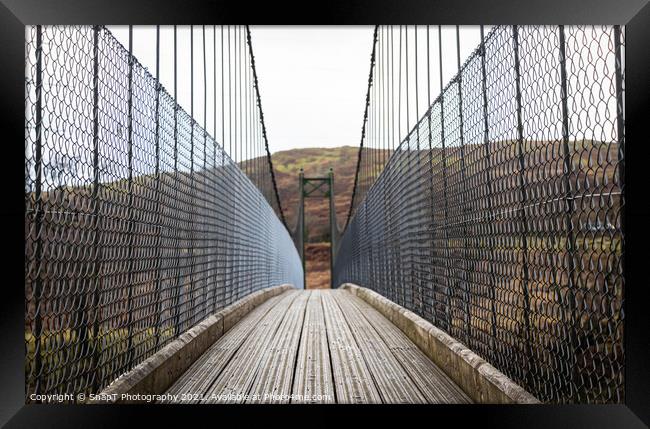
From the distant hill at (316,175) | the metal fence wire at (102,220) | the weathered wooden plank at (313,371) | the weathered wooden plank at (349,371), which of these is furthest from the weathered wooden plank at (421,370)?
the distant hill at (316,175)

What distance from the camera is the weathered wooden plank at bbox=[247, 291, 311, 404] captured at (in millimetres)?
1886

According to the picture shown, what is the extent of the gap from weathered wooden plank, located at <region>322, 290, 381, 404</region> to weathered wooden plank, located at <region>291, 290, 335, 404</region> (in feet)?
0.09

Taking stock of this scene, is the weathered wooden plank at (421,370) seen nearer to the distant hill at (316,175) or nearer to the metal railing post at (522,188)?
the metal railing post at (522,188)

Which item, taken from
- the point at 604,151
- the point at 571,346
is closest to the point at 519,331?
the point at 571,346

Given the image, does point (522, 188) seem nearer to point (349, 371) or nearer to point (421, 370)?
point (421, 370)

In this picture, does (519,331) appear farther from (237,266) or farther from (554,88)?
(237,266)

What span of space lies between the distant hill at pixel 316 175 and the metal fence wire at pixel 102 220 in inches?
1334

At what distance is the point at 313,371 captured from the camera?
2221 mm

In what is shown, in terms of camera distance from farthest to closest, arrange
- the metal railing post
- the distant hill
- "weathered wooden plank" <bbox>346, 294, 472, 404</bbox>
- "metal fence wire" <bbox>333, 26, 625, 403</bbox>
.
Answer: the distant hill → "weathered wooden plank" <bbox>346, 294, 472, 404</bbox> → the metal railing post → "metal fence wire" <bbox>333, 26, 625, 403</bbox>

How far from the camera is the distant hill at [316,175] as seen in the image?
43438mm

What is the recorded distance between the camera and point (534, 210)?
150cm

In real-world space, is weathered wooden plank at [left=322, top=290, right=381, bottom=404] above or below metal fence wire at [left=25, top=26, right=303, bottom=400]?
below

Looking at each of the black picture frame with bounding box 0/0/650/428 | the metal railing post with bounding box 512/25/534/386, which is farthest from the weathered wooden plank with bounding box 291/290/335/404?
the metal railing post with bounding box 512/25/534/386

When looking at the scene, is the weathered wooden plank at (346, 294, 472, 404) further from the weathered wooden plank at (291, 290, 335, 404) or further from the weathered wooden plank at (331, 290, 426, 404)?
the weathered wooden plank at (291, 290, 335, 404)
